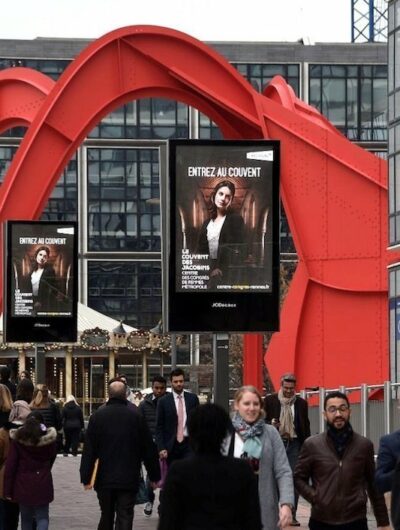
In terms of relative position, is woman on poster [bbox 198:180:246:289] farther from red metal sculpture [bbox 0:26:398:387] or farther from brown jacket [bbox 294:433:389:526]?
red metal sculpture [bbox 0:26:398:387]

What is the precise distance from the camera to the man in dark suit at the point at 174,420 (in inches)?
744

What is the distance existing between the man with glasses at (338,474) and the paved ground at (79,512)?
8230mm

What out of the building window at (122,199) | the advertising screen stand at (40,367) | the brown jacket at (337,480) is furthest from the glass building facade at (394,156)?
the building window at (122,199)

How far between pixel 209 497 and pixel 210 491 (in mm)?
27

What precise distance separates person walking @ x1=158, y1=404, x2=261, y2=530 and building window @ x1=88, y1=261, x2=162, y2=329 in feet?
341

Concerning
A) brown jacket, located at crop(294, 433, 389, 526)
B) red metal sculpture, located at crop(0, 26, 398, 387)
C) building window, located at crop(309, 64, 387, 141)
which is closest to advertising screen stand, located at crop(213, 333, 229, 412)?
brown jacket, located at crop(294, 433, 389, 526)

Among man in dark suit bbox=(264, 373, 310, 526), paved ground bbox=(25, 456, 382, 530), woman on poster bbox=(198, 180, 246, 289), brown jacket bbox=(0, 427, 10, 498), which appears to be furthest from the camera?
paved ground bbox=(25, 456, 382, 530)

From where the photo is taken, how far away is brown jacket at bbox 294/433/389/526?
37.1 feet

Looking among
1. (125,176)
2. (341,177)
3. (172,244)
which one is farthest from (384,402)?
(125,176)

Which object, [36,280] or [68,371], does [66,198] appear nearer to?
[68,371]

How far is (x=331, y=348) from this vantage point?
31406 mm

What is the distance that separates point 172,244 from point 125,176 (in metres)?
94.2

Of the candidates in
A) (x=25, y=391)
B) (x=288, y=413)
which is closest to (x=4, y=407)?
(x=25, y=391)

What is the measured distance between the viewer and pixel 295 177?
32.4 metres
